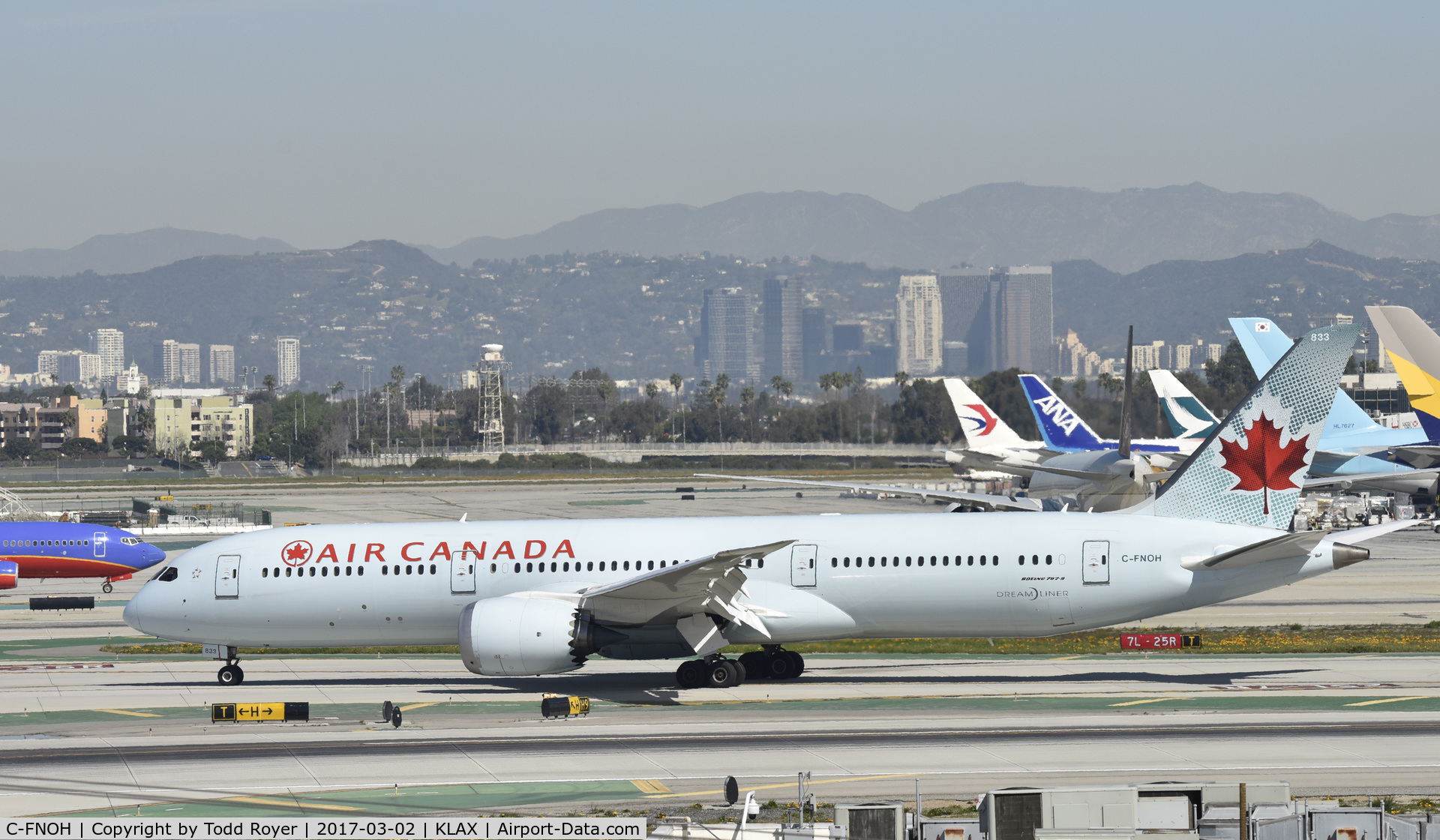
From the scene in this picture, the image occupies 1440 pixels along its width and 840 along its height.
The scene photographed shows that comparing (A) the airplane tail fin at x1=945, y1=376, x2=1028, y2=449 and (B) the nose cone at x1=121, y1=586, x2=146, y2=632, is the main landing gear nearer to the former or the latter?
(B) the nose cone at x1=121, y1=586, x2=146, y2=632

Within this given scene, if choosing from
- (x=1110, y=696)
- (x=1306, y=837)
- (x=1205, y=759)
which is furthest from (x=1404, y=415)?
(x=1306, y=837)

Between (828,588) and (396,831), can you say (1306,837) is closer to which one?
(396,831)

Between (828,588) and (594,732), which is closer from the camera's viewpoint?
(594,732)

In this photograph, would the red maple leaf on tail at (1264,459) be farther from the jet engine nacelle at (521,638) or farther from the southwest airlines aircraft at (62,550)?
the southwest airlines aircraft at (62,550)

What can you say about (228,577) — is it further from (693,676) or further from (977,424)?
(977,424)

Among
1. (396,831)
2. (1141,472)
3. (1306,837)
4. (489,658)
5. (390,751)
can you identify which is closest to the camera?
(1306,837)

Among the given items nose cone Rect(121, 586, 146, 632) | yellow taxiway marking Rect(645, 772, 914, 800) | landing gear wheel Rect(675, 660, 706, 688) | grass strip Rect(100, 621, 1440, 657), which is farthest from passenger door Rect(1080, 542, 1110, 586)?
nose cone Rect(121, 586, 146, 632)

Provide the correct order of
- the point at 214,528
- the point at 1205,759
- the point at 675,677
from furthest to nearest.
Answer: the point at 214,528, the point at 675,677, the point at 1205,759

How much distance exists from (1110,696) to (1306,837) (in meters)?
14.7

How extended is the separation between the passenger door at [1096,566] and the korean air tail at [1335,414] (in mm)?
42664

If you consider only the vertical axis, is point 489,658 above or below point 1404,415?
below

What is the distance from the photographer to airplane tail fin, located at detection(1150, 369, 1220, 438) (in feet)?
309

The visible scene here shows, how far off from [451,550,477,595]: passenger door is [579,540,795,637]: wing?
296 centimetres

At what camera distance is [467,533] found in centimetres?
3328
